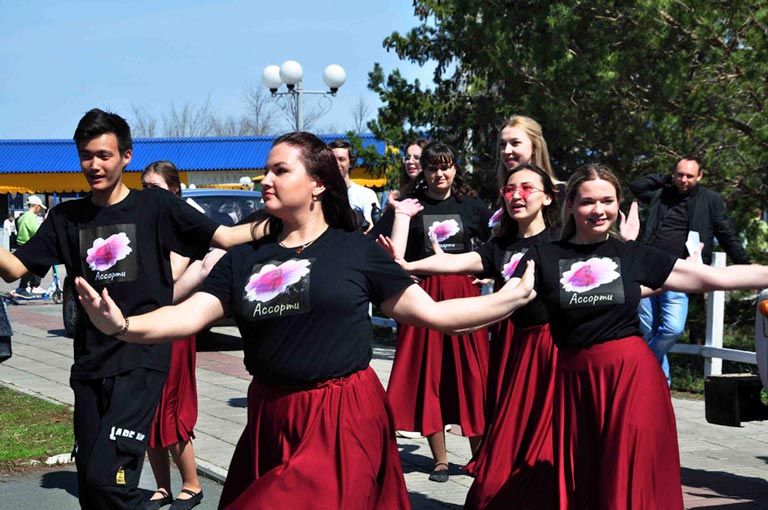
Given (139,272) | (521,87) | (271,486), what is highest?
(521,87)

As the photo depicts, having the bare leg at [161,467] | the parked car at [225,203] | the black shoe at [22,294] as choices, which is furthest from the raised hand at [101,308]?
the black shoe at [22,294]

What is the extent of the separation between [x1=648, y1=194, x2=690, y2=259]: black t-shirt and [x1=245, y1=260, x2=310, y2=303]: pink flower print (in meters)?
6.20

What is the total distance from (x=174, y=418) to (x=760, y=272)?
3.25 m

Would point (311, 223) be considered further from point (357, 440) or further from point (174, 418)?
point (174, 418)

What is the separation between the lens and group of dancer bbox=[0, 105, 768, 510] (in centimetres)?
398

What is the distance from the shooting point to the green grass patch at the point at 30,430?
7715 mm

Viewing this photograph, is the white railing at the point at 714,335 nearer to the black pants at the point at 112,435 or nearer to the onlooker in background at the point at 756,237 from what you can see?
the onlooker in background at the point at 756,237

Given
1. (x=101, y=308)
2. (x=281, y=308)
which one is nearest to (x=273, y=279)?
(x=281, y=308)

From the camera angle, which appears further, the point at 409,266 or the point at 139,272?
the point at 409,266

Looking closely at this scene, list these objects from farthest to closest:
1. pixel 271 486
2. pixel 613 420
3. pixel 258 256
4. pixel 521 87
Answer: pixel 521 87 < pixel 613 420 < pixel 258 256 < pixel 271 486

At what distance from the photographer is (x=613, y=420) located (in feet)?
15.7

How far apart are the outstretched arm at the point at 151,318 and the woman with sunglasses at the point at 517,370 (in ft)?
4.85

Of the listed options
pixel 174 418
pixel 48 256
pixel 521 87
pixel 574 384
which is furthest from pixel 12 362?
pixel 574 384

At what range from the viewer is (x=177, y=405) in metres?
6.60
